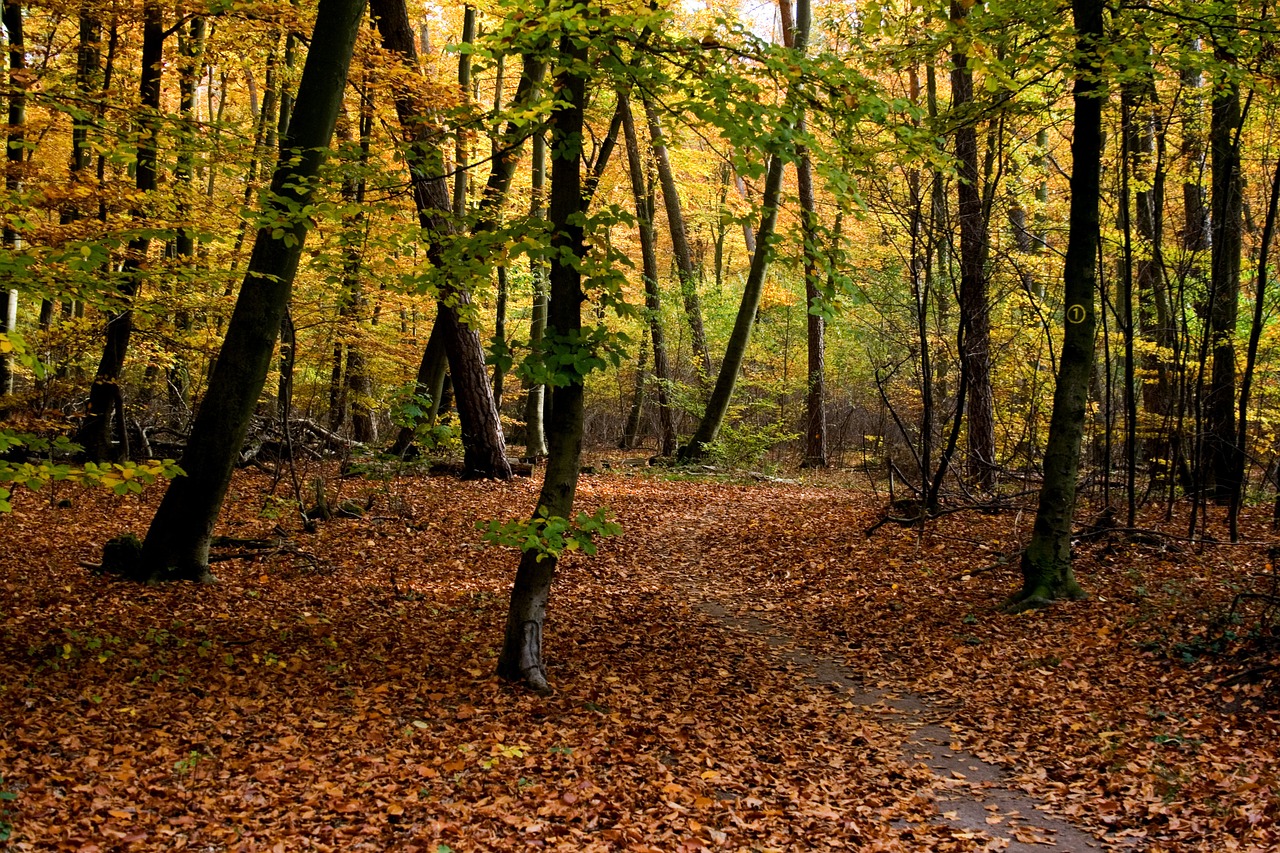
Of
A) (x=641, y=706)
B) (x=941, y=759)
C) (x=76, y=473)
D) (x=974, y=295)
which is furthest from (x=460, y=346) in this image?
(x=941, y=759)

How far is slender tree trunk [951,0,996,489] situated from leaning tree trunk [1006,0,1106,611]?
1938mm

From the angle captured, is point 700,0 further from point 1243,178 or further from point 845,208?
point 845,208

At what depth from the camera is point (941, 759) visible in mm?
4906

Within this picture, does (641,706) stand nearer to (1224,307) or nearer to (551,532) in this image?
(551,532)

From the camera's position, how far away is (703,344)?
1873 cm

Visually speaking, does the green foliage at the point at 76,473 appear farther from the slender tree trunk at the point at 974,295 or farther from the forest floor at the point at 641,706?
the slender tree trunk at the point at 974,295

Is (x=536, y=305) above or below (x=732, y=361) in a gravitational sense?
above

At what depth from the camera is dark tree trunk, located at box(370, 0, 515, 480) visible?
10.5m

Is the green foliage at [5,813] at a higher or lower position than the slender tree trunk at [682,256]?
lower

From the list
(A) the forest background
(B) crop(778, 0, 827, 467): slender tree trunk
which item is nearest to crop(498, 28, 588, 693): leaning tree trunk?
(A) the forest background

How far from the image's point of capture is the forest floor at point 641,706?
3.89 metres

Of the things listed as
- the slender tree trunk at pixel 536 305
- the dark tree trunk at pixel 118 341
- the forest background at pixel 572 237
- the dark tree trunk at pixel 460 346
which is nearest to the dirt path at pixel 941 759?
the forest background at pixel 572 237

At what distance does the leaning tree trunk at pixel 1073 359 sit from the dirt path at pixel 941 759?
1785mm

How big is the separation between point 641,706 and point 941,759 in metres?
1.93
